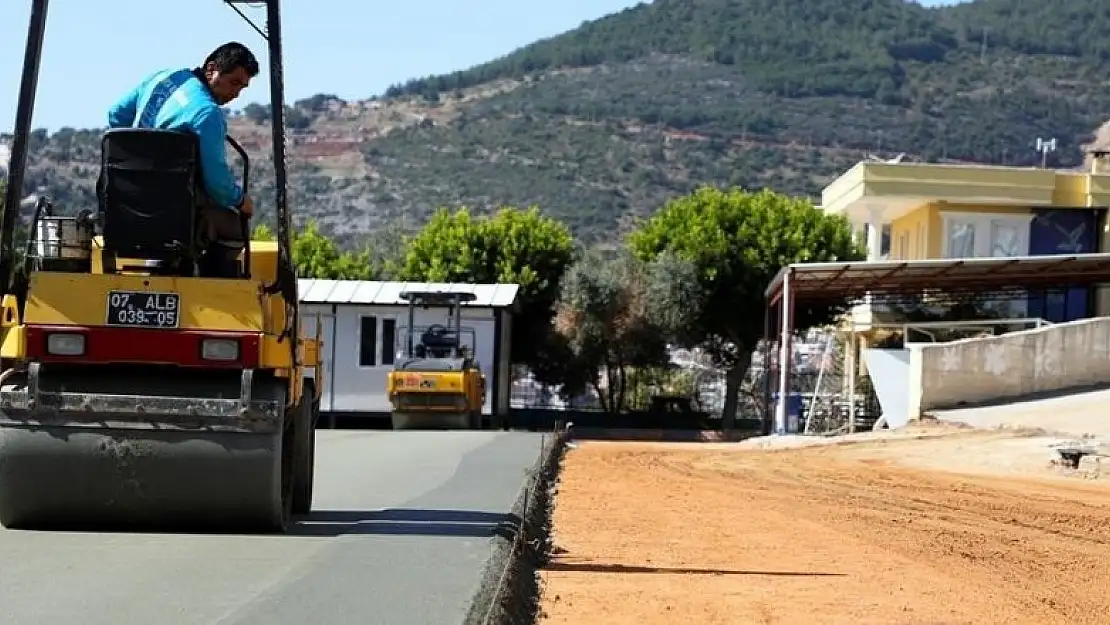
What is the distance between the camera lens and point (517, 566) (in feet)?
31.5

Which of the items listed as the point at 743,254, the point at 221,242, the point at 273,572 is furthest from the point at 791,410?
the point at 273,572

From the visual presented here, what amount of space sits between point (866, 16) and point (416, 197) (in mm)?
75045

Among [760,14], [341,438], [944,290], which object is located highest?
[760,14]

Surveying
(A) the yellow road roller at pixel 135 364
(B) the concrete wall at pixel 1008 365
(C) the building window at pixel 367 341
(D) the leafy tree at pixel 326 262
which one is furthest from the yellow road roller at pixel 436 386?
(A) the yellow road roller at pixel 135 364

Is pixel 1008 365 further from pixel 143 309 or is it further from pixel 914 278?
pixel 143 309

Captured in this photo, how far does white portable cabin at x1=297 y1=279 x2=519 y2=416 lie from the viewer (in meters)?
41.3

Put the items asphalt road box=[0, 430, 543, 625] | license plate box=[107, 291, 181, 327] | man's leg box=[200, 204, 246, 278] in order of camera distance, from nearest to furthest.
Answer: asphalt road box=[0, 430, 543, 625] → license plate box=[107, 291, 181, 327] → man's leg box=[200, 204, 246, 278]

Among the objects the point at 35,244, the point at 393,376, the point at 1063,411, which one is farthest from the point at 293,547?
the point at 393,376

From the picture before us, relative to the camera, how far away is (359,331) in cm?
4197

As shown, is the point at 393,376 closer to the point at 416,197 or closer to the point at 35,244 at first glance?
the point at 35,244

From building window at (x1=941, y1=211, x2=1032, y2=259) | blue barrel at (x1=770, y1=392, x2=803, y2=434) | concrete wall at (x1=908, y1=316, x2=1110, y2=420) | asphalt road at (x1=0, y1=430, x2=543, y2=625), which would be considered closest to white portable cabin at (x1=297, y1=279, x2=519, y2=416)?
blue barrel at (x1=770, y1=392, x2=803, y2=434)

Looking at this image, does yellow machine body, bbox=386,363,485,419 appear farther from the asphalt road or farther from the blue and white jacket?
the blue and white jacket

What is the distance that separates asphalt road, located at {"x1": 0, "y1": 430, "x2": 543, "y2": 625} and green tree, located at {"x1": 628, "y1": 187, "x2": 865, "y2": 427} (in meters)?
35.3

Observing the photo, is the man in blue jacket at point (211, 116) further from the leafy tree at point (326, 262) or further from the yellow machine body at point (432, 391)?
the leafy tree at point (326, 262)
